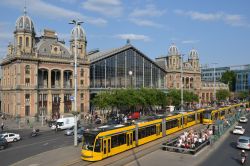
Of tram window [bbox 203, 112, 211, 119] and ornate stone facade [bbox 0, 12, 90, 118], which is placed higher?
ornate stone facade [bbox 0, 12, 90, 118]

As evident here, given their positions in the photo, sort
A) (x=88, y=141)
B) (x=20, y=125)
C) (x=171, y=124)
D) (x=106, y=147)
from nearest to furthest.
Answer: (x=88, y=141) → (x=106, y=147) → (x=171, y=124) → (x=20, y=125)

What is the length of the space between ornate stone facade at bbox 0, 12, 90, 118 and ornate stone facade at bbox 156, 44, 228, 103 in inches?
1630

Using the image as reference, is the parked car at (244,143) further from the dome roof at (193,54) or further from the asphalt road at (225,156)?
the dome roof at (193,54)

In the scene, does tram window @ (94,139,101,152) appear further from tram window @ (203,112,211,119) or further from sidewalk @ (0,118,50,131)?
tram window @ (203,112,211,119)

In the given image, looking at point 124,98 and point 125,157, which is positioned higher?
point 124,98

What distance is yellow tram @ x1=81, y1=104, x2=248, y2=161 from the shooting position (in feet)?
88.6

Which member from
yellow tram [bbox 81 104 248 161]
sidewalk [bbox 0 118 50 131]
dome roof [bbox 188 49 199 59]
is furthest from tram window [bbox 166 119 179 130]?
dome roof [bbox 188 49 199 59]

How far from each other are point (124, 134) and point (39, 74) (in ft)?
148

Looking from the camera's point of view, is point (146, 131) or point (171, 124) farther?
point (171, 124)

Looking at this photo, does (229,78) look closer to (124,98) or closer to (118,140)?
(124,98)

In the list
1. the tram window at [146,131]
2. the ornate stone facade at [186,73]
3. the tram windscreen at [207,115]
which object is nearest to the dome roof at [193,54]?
the ornate stone facade at [186,73]

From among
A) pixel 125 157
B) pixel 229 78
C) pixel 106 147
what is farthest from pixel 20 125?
pixel 229 78

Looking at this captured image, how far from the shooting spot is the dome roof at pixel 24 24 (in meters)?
65.9

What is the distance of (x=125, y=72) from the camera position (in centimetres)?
8719
